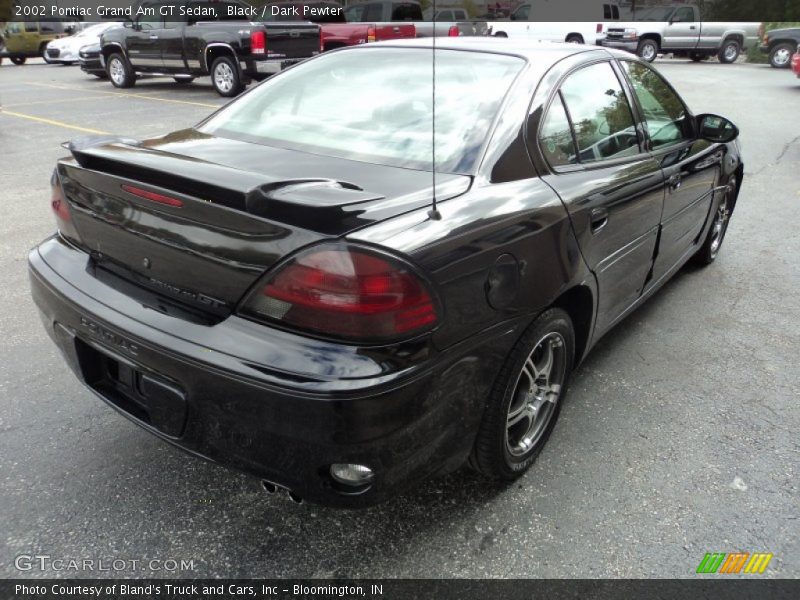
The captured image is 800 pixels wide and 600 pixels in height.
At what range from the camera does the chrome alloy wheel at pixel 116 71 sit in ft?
47.5

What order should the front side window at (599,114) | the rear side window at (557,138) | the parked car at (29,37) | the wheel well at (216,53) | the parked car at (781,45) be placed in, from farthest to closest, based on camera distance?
the parked car at (29,37) < the parked car at (781,45) < the wheel well at (216,53) < the front side window at (599,114) < the rear side window at (557,138)

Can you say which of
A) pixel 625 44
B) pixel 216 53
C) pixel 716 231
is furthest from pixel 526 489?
pixel 625 44

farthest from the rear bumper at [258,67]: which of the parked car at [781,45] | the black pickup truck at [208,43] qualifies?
the parked car at [781,45]

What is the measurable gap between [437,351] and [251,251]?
1.98 ft

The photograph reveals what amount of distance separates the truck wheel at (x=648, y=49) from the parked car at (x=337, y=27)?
12.0 m

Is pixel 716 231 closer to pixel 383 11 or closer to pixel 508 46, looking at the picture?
pixel 508 46

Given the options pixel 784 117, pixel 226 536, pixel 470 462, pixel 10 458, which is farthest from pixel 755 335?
pixel 784 117

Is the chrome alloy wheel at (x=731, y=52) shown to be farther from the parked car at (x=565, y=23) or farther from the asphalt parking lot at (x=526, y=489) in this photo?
the asphalt parking lot at (x=526, y=489)

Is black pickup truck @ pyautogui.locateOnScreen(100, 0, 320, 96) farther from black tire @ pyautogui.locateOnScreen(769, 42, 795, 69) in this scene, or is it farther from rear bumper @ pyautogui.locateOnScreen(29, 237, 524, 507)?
black tire @ pyautogui.locateOnScreen(769, 42, 795, 69)

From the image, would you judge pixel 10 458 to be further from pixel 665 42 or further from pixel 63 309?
pixel 665 42

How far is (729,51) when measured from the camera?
73.4ft

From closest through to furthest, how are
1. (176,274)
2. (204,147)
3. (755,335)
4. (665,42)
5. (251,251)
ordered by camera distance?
(251,251), (176,274), (204,147), (755,335), (665,42)

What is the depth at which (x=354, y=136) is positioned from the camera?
2500 millimetres

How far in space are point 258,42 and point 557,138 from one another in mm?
10598
